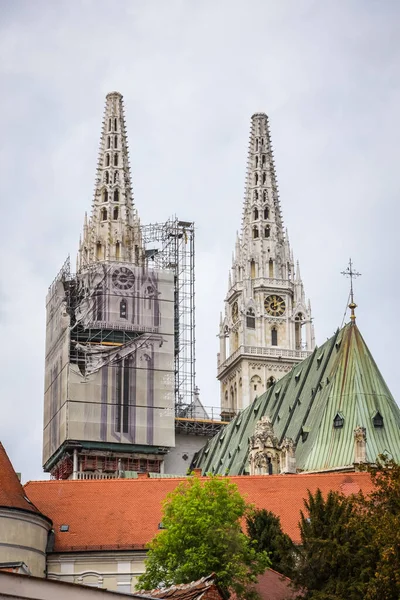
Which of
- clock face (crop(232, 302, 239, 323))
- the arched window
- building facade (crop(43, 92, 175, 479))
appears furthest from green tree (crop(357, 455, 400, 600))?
clock face (crop(232, 302, 239, 323))

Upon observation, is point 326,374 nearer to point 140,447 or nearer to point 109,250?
point 140,447

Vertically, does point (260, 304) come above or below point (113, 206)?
below

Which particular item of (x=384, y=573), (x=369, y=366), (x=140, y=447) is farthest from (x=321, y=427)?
(x=384, y=573)

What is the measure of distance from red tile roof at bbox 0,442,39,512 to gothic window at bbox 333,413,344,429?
2438cm

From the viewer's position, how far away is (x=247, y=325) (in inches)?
3920

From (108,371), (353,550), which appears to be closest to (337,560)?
(353,550)

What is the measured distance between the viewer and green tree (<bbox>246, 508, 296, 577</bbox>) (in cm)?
3703

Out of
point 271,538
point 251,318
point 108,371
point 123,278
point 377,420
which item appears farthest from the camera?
point 251,318

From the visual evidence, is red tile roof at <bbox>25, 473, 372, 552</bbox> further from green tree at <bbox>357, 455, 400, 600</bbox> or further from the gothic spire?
the gothic spire

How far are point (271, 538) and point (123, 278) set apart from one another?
4856 centimetres

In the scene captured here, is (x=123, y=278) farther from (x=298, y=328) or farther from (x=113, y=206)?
(x=298, y=328)

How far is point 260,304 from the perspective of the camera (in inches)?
3962

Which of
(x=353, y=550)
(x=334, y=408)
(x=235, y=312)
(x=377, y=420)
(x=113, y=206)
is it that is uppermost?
(x=113, y=206)

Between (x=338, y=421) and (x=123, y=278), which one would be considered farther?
(x=123, y=278)
